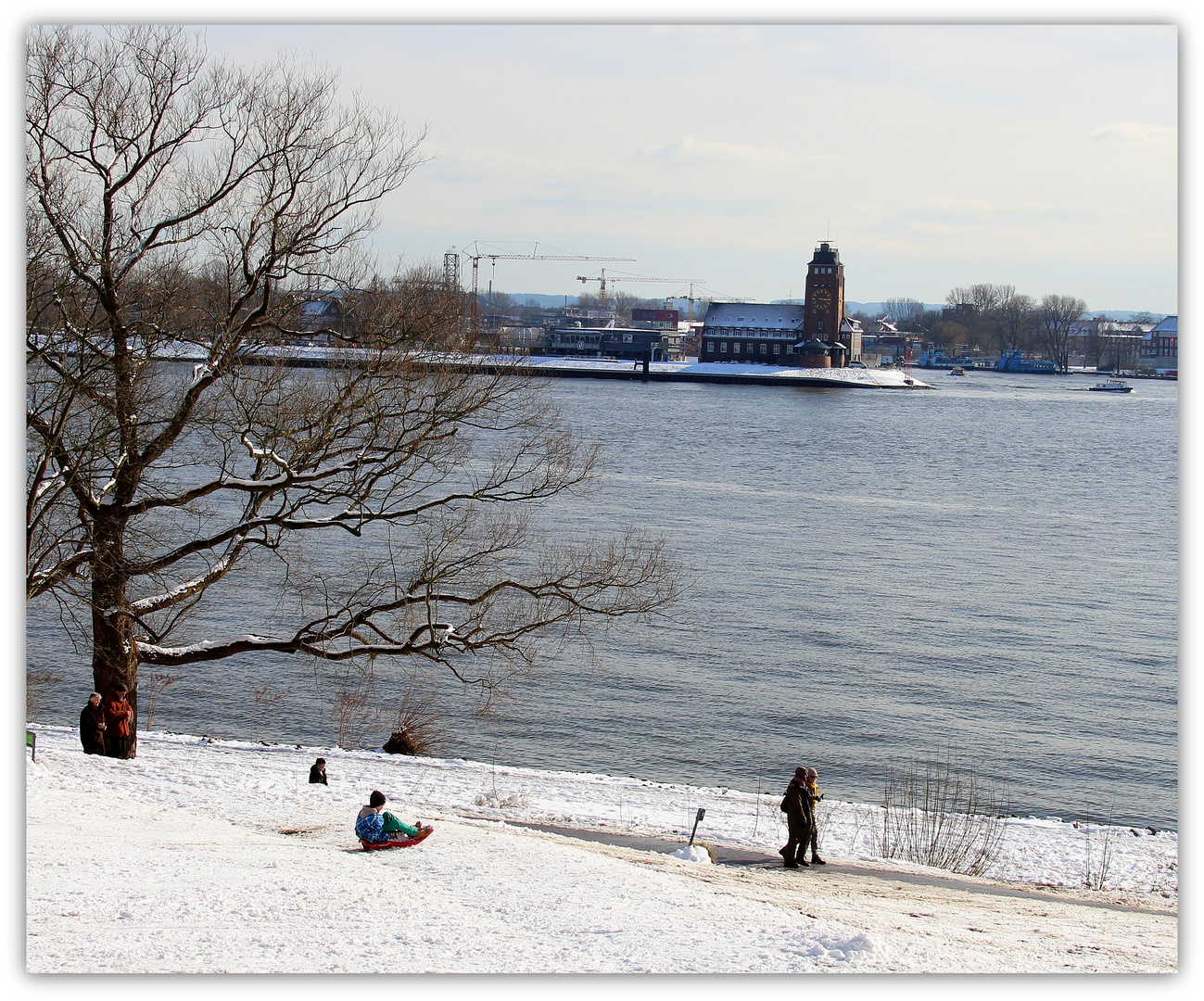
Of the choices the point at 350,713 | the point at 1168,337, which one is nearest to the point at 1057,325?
the point at 1168,337

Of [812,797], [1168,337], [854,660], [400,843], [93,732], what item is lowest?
[854,660]

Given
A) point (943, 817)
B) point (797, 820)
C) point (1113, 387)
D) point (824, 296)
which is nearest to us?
point (797, 820)

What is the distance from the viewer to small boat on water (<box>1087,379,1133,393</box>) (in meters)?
132

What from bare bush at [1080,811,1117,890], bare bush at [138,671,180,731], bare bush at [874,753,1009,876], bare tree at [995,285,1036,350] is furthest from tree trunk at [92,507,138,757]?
bare tree at [995,285,1036,350]

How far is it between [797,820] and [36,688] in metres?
16.8

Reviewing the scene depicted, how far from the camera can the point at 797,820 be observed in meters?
12.6

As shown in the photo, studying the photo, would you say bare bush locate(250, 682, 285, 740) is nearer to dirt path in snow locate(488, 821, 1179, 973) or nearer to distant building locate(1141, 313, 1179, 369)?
dirt path in snow locate(488, 821, 1179, 973)

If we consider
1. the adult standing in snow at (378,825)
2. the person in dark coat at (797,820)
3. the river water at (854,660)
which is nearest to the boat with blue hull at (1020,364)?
the river water at (854,660)

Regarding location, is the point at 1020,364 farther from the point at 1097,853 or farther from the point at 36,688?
the point at 36,688

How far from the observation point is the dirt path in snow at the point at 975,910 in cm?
858

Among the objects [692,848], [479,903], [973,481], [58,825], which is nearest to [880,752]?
[692,848]

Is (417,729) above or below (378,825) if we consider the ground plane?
below

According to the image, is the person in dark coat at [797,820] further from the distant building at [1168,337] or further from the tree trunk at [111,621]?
the tree trunk at [111,621]

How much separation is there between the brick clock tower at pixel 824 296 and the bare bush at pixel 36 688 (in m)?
139
